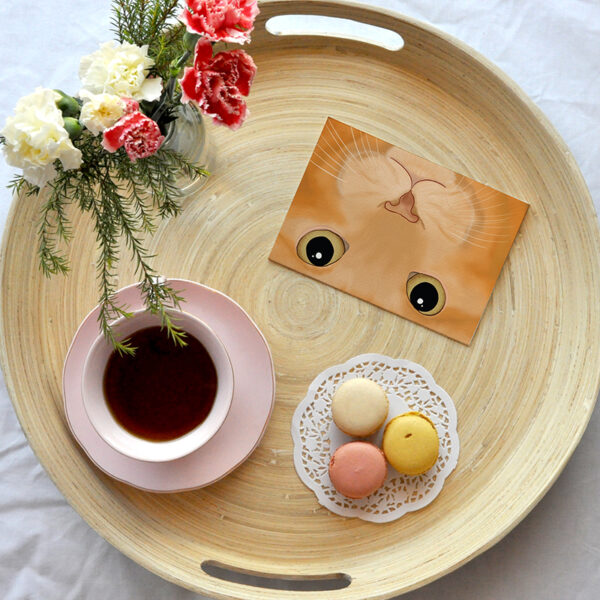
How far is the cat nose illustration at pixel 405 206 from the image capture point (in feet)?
3.41

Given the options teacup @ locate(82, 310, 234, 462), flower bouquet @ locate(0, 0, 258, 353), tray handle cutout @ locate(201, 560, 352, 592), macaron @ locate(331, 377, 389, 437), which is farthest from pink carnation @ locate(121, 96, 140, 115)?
tray handle cutout @ locate(201, 560, 352, 592)

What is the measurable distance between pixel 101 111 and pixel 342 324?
1.74 feet

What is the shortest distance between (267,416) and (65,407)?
1.03 feet

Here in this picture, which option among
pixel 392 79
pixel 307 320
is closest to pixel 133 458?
pixel 307 320

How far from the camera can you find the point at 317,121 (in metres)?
1.07

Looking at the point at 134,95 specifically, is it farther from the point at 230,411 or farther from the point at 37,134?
the point at 230,411

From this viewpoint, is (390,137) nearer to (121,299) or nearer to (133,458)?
(121,299)

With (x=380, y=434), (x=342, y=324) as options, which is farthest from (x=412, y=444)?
(x=342, y=324)

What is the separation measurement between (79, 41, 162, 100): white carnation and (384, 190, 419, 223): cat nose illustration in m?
0.48

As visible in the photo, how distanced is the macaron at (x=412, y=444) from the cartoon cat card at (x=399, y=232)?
157 mm

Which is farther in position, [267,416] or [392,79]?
[392,79]

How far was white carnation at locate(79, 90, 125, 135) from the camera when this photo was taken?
25.5 inches

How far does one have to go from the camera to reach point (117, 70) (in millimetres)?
665

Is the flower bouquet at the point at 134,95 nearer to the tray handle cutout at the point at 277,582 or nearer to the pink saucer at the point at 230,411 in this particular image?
the pink saucer at the point at 230,411
